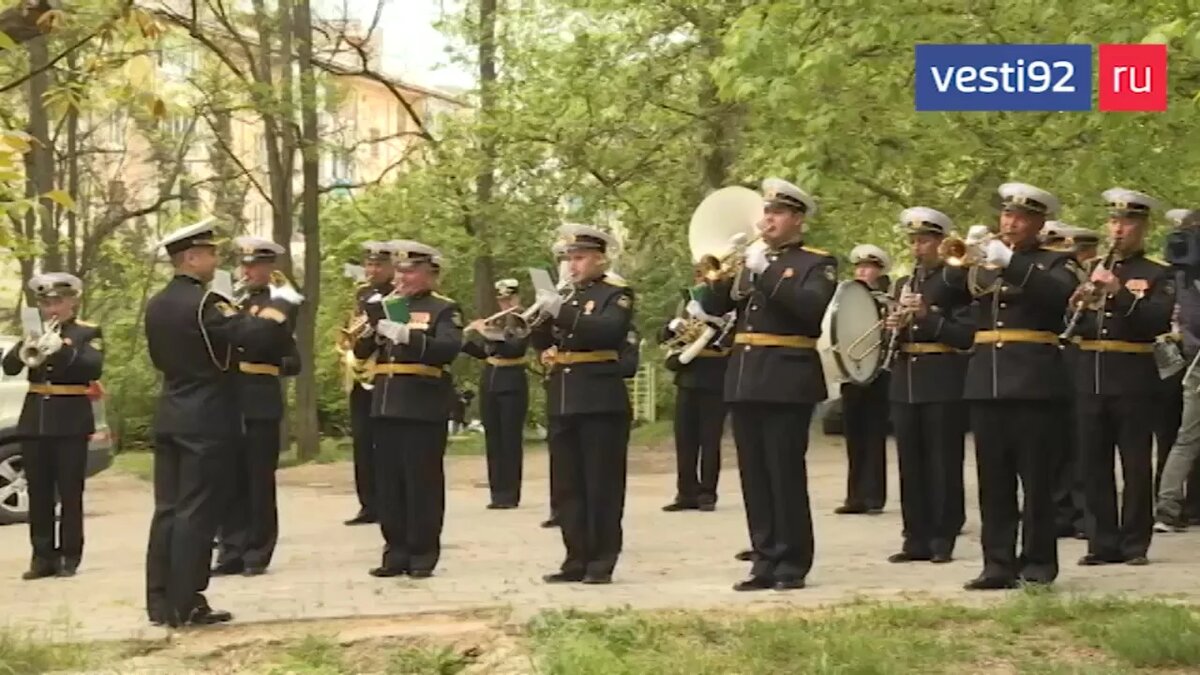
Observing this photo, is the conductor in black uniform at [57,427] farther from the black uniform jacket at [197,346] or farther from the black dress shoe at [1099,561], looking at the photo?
the black dress shoe at [1099,561]

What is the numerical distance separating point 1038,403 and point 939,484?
74.3 inches

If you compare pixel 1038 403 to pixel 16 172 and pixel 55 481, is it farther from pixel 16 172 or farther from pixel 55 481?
pixel 55 481

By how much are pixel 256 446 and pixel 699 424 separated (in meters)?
4.57

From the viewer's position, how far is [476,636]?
26.0 ft

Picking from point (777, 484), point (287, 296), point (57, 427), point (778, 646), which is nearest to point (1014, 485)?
point (777, 484)

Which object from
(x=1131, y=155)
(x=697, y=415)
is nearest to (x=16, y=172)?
(x=697, y=415)

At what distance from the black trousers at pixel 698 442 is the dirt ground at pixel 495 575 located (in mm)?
348

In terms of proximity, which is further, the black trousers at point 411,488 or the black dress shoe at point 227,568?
the black dress shoe at point 227,568

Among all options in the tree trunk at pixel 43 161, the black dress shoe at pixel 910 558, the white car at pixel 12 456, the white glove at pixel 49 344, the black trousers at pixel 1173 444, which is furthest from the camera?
the tree trunk at pixel 43 161

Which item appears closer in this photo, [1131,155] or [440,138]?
[1131,155]

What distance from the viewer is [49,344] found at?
1121 centimetres

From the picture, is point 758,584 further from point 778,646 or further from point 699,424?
point 699,424

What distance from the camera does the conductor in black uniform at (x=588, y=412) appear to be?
10055 mm

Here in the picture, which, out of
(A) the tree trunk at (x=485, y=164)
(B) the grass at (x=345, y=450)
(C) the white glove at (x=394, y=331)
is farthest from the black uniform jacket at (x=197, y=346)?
(A) the tree trunk at (x=485, y=164)
